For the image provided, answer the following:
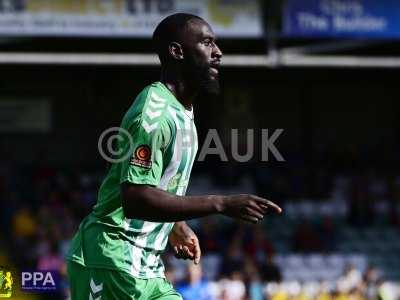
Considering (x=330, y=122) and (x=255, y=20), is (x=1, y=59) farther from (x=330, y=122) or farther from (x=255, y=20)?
A: (x=330, y=122)

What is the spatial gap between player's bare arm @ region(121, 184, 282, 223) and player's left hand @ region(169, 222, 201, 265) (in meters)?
0.86

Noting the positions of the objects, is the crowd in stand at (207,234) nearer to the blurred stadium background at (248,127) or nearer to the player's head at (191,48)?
the blurred stadium background at (248,127)

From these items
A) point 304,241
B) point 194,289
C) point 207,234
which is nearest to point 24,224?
point 207,234

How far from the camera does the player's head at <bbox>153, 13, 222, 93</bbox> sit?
4.64 meters

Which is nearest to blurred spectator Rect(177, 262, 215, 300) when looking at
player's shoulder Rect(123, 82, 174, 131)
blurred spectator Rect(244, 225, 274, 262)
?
blurred spectator Rect(244, 225, 274, 262)

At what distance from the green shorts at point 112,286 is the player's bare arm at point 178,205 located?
0.40m

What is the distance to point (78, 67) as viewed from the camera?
19344 mm

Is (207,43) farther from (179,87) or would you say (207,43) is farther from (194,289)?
(194,289)

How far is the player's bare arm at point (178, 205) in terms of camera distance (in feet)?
13.4

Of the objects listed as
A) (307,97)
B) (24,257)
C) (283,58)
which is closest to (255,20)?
(283,58)

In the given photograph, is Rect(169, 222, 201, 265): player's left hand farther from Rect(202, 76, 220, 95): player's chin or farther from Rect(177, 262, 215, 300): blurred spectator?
Rect(177, 262, 215, 300): blurred spectator

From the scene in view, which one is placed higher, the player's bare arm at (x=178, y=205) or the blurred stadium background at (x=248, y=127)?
the player's bare arm at (x=178, y=205)

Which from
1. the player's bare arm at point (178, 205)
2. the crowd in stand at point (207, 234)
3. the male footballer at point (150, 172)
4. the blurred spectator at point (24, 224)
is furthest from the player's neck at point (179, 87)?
the blurred spectator at point (24, 224)

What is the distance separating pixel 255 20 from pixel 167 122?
32.6ft
